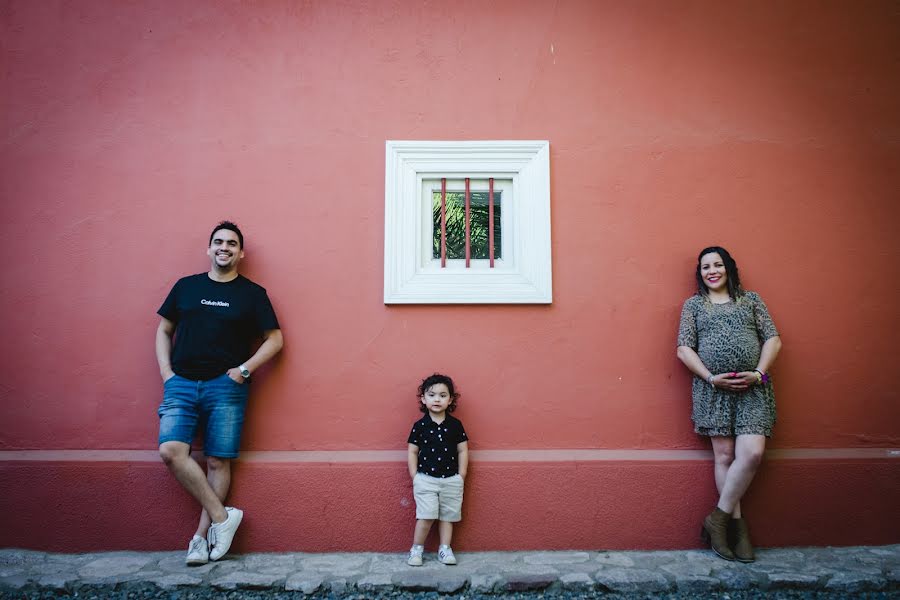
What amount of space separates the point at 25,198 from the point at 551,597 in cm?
436

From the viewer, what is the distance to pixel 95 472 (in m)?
3.52

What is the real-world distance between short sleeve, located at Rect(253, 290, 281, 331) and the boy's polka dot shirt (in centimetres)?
116

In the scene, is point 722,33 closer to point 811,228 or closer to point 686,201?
point 686,201

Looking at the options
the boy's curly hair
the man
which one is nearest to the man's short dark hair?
the man

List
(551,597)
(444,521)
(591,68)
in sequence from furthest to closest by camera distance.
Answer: (591,68), (444,521), (551,597)

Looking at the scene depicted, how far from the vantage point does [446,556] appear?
3301 mm

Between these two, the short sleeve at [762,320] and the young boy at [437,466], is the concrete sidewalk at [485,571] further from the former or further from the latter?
the short sleeve at [762,320]

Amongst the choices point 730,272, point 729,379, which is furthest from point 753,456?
point 730,272

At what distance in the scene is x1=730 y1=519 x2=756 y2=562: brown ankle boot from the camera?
330 centimetres

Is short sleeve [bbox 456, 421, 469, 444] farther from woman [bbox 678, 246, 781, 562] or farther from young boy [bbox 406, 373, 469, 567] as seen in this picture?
woman [bbox 678, 246, 781, 562]

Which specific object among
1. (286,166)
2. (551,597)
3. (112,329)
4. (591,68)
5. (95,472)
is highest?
(591,68)

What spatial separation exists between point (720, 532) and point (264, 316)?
3209 mm

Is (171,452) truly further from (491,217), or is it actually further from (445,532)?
(491,217)

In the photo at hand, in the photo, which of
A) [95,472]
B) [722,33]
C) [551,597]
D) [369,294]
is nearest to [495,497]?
[551,597]
